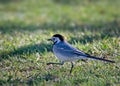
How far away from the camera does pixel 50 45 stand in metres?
10.3

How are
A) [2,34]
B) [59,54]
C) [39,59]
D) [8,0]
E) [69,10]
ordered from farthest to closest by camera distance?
[8,0]
[69,10]
[2,34]
[39,59]
[59,54]

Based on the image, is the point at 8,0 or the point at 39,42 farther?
the point at 8,0

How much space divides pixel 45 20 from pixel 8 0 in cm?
466

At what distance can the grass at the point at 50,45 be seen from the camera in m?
7.80

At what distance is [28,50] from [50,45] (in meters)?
0.70

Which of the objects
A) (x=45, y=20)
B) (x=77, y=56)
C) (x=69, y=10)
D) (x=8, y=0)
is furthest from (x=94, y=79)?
(x=8, y=0)

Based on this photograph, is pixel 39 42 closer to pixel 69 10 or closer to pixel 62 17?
pixel 62 17

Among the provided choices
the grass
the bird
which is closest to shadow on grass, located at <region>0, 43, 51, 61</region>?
the grass

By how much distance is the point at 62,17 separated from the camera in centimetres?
1644

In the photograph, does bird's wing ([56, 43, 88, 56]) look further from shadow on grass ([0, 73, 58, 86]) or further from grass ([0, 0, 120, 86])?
shadow on grass ([0, 73, 58, 86])

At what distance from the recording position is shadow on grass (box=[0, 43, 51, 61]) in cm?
944

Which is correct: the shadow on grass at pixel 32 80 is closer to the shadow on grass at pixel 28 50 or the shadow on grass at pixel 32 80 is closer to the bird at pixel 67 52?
the bird at pixel 67 52

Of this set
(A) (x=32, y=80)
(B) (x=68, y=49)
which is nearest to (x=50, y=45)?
(B) (x=68, y=49)

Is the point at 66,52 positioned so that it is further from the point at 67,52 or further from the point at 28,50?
the point at 28,50
